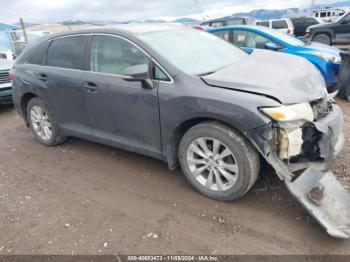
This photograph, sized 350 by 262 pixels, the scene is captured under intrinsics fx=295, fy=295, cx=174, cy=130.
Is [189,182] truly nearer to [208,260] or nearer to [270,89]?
[208,260]

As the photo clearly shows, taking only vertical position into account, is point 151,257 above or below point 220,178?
below

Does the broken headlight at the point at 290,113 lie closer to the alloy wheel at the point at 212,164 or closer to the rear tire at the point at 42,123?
the alloy wheel at the point at 212,164

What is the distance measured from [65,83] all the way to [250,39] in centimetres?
486

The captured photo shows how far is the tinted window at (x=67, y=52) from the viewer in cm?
371

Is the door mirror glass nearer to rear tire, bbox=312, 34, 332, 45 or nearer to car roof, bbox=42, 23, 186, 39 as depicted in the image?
car roof, bbox=42, 23, 186, 39

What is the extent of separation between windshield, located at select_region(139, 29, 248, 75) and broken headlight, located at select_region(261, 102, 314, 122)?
0.87m

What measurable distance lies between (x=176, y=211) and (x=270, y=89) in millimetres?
1458

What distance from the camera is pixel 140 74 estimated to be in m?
2.88

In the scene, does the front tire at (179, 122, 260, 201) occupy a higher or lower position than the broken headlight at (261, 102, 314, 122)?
lower

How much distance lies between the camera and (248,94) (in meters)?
2.59

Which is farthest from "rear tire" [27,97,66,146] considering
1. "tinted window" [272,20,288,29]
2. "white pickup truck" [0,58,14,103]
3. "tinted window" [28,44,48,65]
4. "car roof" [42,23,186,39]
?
"tinted window" [272,20,288,29]

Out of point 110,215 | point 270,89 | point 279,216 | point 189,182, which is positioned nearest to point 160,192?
point 189,182

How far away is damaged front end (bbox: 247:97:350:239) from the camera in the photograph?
2.46 metres

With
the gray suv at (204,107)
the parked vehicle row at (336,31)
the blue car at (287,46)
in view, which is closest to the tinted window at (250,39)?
the blue car at (287,46)
